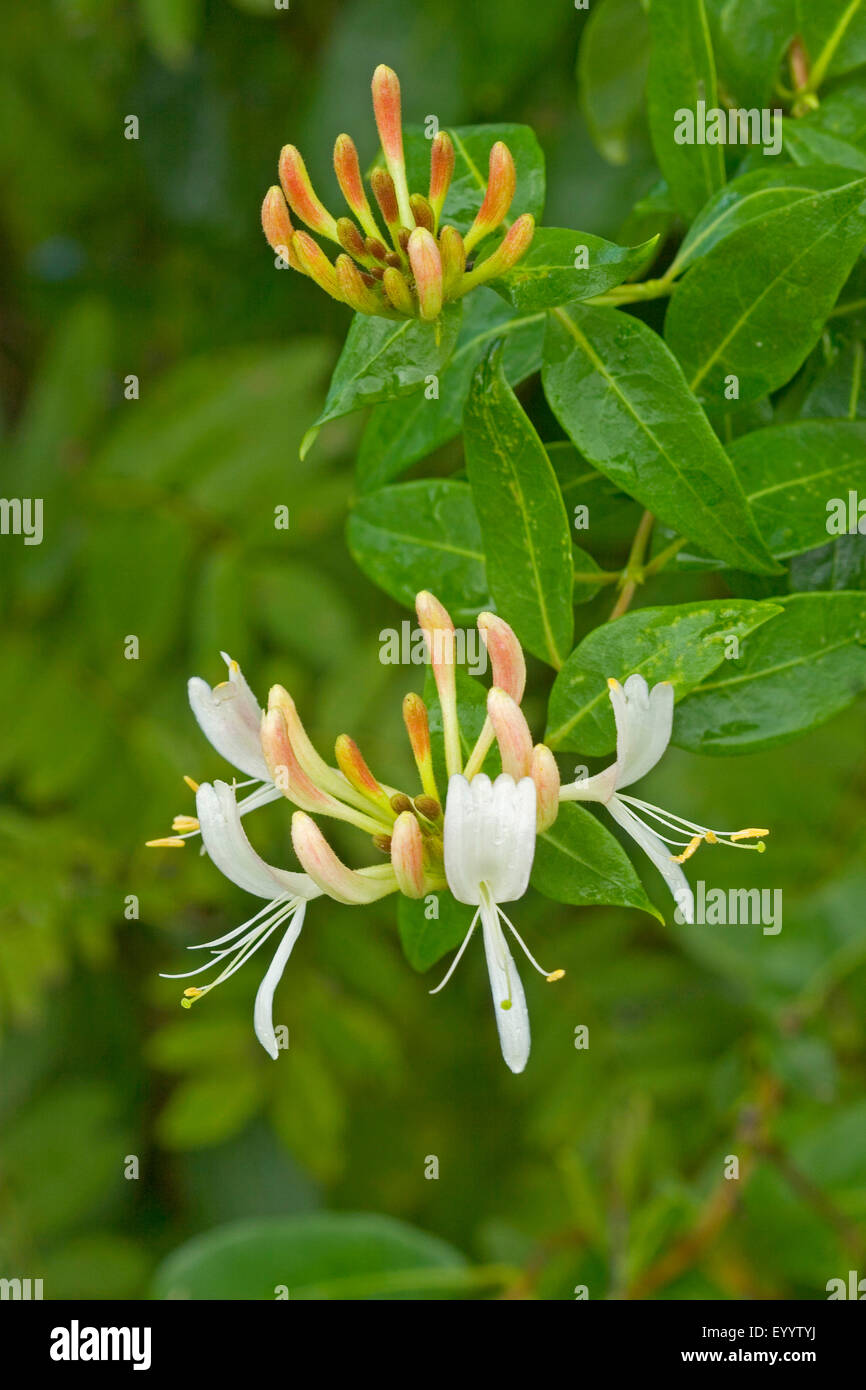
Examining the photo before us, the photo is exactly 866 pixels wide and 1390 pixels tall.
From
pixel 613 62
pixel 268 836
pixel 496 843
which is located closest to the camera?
pixel 496 843

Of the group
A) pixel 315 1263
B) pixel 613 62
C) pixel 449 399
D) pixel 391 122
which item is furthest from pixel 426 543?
pixel 315 1263

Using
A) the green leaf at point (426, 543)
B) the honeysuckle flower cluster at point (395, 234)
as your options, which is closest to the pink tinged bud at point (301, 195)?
the honeysuckle flower cluster at point (395, 234)

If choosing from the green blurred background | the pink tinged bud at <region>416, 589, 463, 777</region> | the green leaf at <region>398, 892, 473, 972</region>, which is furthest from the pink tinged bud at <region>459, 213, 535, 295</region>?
the green blurred background

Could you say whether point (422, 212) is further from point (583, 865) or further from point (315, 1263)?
point (315, 1263)

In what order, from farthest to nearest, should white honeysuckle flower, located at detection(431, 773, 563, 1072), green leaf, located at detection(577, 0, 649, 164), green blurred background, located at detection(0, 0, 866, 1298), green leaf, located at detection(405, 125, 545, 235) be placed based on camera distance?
1. green blurred background, located at detection(0, 0, 866, 1298)
2. green leaf, located at detection(577, 0, 649, 164)
3. green leaf, located at detection(405, 125, 545, 235)
4. white honeysuckle flower, located at detection(431, 773, 563, 1072)

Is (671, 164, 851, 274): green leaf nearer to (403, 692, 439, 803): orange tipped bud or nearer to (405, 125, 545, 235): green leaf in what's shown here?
(405, 125, 545, 235): green leaf
